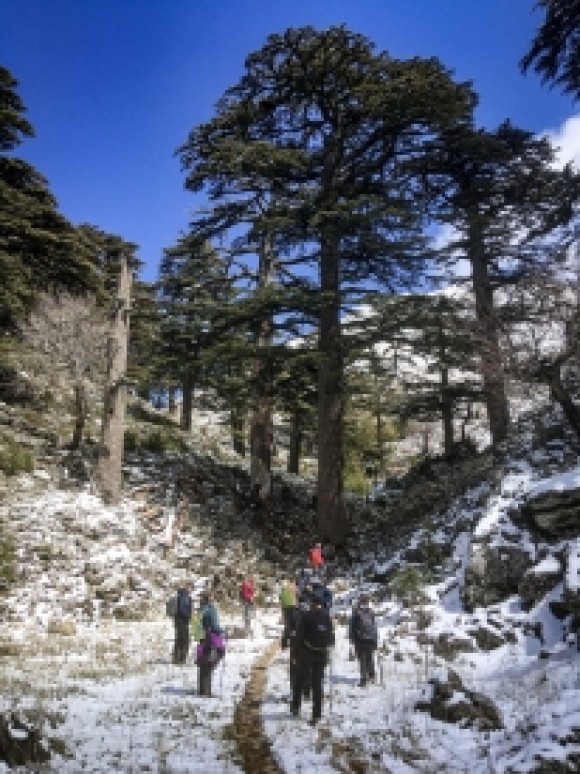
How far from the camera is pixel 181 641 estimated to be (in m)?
12.3

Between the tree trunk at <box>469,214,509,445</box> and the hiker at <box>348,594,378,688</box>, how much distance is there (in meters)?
7.89

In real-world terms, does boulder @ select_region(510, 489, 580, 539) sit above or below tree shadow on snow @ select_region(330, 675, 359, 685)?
above

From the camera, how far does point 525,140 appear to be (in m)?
23.7

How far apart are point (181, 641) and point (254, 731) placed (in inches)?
193

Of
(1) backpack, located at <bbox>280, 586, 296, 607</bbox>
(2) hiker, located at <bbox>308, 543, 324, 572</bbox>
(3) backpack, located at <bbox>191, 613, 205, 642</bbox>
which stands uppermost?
(2) hiker, located at <bbox>308, 543, 324, 572</bbox>

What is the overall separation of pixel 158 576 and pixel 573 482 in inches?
437

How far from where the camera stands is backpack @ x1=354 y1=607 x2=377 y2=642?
419 inches

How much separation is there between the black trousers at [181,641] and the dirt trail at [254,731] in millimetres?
1731

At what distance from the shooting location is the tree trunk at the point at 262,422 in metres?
21.9

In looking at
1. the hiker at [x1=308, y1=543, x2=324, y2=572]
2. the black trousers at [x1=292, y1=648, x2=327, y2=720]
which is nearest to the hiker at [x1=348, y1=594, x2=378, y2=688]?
the black trousers at [x1=292, y1=648, x2=327, y2=720]

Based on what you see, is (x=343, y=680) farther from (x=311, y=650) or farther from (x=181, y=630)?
(x=181, y=630)

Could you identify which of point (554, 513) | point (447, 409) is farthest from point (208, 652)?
point (447, 409)

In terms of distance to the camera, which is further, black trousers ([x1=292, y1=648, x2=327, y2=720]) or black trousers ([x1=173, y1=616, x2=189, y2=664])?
black trousers ([x1=173, y1=616, x2=189, y2=664])

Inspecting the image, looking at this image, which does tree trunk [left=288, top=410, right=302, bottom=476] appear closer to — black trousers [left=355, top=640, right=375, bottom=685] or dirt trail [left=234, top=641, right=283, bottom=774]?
dirt trail [left=234, top=641, right=283, bottom=774]
